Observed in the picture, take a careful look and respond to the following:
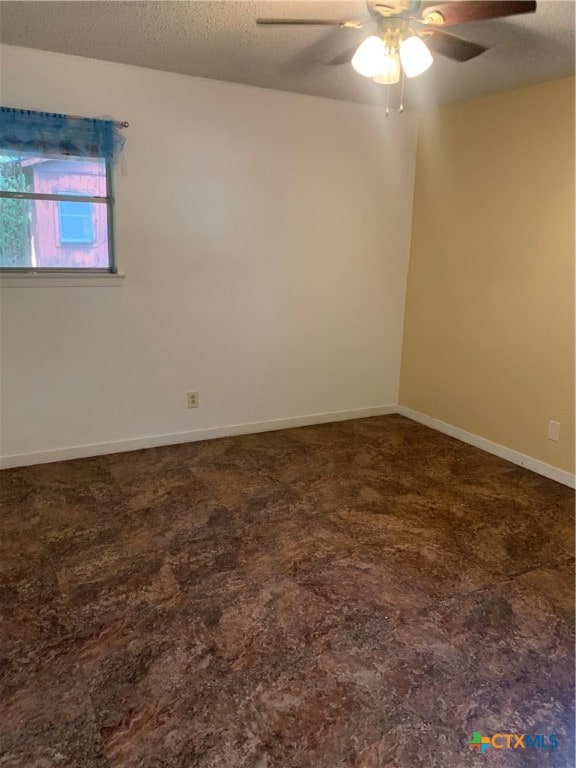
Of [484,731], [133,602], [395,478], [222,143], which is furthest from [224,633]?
[222,143]

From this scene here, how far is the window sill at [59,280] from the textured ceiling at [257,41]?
119 centimetres

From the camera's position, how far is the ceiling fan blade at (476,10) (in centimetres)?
187

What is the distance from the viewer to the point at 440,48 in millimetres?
2275

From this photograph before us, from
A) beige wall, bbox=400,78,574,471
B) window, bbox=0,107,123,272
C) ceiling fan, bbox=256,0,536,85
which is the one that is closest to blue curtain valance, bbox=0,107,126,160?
window, bbox=0,107,123,272

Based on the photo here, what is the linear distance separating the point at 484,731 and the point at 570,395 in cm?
220

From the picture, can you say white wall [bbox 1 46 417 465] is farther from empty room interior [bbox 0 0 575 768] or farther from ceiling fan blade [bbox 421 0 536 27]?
ceiling fan blade [bbox 421 0 536 27]

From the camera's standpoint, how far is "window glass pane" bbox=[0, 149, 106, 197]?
119 inches

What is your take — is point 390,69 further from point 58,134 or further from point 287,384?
point 287,384

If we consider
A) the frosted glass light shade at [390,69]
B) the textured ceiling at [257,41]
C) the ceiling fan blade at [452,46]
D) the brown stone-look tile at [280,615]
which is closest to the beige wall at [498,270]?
the textured ceiling at [257,41]

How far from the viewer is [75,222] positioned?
129 inches

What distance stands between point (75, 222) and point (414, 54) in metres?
2.11

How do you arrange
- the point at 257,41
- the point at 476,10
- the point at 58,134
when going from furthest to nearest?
the point at 58,134 → the point at 257,41 → the point at 476,10

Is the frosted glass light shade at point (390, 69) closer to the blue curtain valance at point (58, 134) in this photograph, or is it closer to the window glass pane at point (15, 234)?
the blue curtain valance at point (58, 134)

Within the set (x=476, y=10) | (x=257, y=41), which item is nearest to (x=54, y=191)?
(x=257, y=41)
